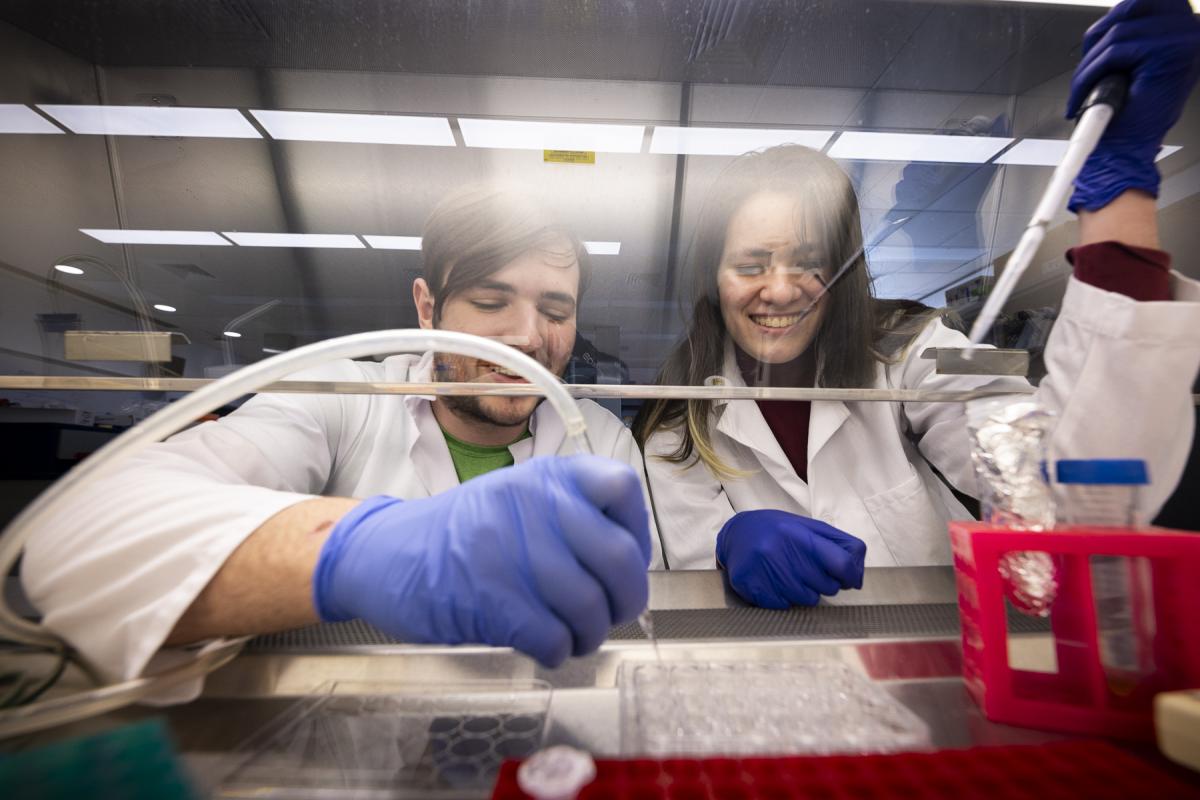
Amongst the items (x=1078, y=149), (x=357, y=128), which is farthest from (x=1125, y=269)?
(x=357, y=128)

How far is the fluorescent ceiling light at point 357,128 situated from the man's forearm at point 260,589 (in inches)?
29.9

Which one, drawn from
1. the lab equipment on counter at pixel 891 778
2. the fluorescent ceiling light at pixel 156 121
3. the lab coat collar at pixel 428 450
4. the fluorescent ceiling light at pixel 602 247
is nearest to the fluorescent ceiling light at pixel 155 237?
the fluorescent ceiling light at pixel 156 121

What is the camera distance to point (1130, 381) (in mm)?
837

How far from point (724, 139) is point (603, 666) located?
1016mm

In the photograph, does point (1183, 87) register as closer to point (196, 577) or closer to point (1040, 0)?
point (1040, 0)

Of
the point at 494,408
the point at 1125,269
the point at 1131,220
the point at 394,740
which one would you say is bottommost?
the point at 394,740

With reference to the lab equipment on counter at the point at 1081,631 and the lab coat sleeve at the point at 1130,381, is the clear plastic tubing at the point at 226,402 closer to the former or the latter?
the lab equipment on counter at the point at 1081,631

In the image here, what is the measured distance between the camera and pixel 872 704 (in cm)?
61

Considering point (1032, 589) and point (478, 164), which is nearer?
point (1032, 589)

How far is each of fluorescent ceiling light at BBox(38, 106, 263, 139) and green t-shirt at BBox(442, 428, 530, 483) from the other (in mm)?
743

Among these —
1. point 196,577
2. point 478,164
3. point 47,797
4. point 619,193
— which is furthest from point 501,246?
point 47,797

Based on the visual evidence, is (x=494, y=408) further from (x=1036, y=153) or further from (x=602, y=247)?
(x=1036, y=153)

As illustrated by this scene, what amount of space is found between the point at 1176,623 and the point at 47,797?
1113mm

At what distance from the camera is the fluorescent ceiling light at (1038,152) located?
1071 millimetres
